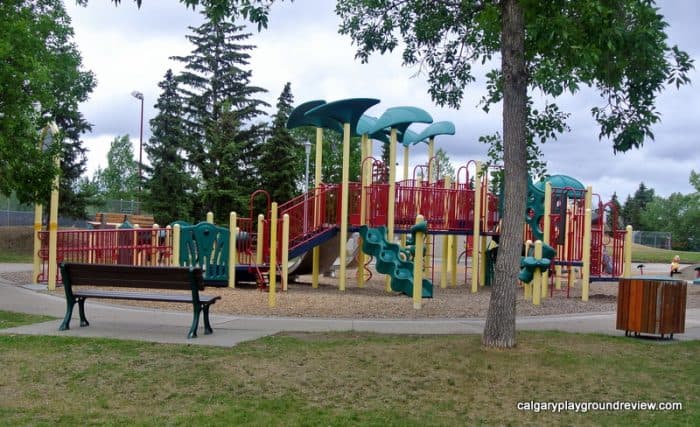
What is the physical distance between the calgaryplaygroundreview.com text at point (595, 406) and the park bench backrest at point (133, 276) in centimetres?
457

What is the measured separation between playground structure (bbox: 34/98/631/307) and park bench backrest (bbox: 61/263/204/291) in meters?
5.98

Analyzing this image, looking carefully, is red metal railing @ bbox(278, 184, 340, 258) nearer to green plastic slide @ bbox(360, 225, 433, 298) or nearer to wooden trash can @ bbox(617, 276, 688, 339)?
green plastic slide @ bbox(360, 225, 433, 298)

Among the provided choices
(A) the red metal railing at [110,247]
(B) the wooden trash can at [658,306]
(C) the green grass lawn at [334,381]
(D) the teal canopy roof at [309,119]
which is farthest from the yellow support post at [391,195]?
(C) the green grass lawn at [334,381]

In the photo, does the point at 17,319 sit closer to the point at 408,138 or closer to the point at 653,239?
the point at 408,138

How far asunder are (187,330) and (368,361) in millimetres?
3228

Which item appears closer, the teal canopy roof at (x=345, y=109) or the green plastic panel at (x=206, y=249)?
the teal canopy roof at (x=345, y=109)

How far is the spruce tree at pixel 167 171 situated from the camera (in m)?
40.0


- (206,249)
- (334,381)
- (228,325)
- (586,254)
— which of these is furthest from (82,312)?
(586,254)

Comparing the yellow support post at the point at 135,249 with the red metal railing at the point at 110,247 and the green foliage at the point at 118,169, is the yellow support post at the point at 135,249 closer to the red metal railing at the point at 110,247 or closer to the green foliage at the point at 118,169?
the red metal railing at the point at 110,247

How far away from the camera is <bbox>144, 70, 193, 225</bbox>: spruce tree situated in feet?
131

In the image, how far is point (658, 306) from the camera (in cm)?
974

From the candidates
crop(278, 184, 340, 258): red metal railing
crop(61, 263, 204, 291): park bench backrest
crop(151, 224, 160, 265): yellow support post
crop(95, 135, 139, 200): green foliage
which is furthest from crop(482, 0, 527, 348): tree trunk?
crop(95, 135, 139, 200): green foliage

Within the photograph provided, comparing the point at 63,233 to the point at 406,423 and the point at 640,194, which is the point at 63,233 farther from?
the point at 640,194

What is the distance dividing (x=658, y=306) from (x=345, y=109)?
8.95 m
